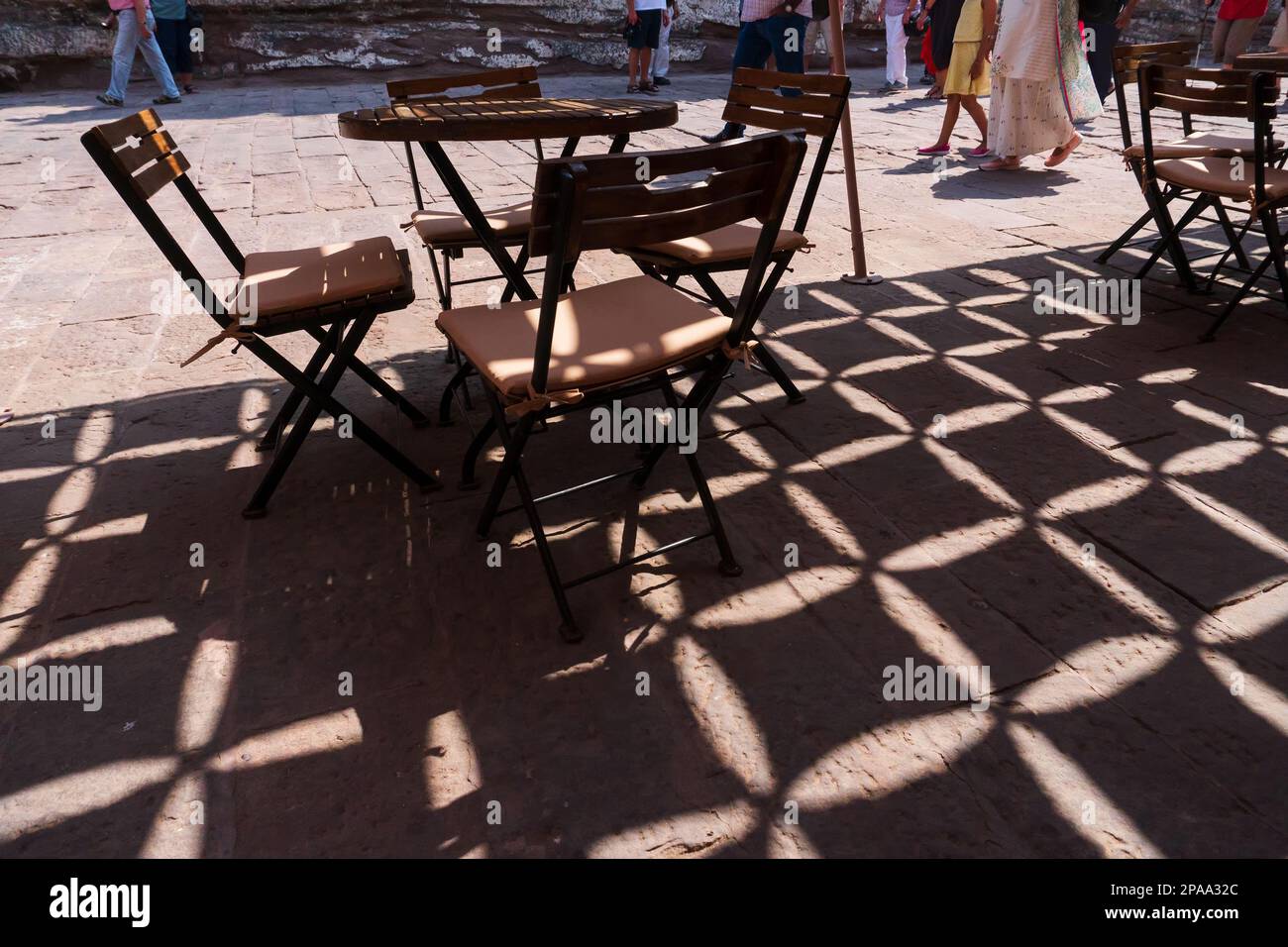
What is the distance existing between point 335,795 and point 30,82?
13.0 m

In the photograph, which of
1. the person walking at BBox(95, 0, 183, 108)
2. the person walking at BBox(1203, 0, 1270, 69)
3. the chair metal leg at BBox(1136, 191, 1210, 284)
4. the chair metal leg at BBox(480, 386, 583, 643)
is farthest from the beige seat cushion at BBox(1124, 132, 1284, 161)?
the person walking at BBox(95, 0, 183, 108)

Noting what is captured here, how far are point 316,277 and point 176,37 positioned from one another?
10.6 m

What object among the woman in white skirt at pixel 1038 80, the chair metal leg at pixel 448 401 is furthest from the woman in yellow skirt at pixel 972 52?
the chair metal leg at pixel 448 401

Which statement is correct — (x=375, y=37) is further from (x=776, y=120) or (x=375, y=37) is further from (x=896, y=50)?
(x=776, y=120)

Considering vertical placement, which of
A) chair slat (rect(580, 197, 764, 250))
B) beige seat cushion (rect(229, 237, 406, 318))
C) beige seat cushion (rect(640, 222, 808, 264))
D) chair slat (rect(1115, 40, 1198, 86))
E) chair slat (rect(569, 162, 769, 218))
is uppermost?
chair slat (rect(1115, 40, 1198, 86))

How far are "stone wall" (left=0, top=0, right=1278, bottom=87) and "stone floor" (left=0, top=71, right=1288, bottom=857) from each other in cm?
983

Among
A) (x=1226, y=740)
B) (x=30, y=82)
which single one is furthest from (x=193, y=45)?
(x=1226, y=740)

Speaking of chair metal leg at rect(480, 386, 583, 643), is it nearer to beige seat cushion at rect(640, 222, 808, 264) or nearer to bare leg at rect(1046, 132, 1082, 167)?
beige seat cushion at rect(640, 222, 808, 264)

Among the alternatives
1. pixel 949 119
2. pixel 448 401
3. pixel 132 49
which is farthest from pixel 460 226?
pixel 132 49

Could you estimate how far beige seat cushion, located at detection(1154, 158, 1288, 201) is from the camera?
345 centimetres

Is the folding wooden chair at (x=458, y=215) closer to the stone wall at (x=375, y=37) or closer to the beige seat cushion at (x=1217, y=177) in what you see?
→ the beige seat cushion at (x=1217, y=177)

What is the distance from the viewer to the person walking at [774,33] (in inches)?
264
